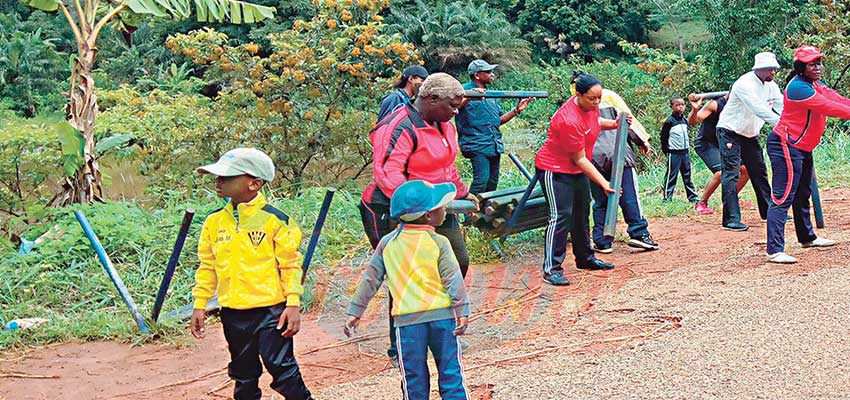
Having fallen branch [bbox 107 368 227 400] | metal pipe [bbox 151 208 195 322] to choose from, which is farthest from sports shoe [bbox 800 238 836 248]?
metal pipe [bbox 151 208 195 322]

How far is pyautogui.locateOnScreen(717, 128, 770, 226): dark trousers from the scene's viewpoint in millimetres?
8641

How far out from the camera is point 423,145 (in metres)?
5.25

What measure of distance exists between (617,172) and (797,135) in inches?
54.4

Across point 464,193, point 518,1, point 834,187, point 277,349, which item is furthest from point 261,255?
point 518,1

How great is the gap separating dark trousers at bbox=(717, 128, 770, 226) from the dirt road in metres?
0.97

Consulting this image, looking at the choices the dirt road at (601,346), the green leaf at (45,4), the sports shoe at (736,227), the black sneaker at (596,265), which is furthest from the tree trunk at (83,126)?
the sports shoe at (736,227)

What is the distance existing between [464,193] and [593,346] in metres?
1.20

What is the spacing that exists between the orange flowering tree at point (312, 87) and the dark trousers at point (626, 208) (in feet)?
14.0

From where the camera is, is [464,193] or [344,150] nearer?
[464,193]

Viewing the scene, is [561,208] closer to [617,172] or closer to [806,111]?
[617,172]

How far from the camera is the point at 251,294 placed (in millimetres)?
4375

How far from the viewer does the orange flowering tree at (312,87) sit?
38.3 ft

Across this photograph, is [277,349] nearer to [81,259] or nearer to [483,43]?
[81,259]

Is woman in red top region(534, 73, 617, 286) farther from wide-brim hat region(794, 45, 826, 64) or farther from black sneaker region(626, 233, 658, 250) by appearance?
wide-brim hat region(794, 45, 826, 64)
